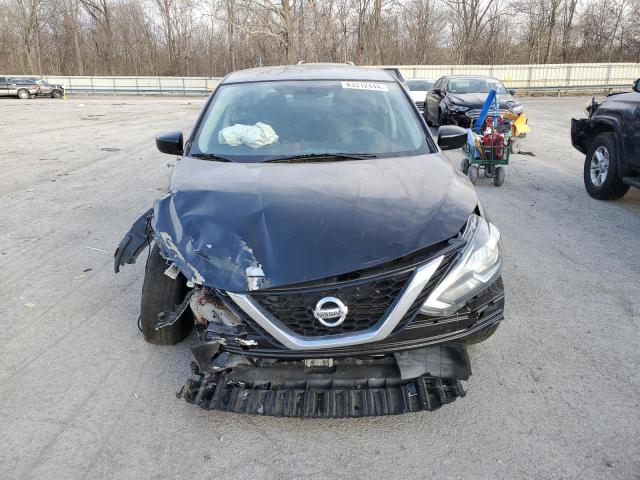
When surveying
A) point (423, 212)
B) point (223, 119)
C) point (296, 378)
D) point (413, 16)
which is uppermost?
point (413, 16)

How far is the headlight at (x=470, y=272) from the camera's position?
2416 mm

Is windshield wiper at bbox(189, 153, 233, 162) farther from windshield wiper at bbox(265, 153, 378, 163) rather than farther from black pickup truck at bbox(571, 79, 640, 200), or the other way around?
black pickup truck at bbox(571, 79, 640, 200)

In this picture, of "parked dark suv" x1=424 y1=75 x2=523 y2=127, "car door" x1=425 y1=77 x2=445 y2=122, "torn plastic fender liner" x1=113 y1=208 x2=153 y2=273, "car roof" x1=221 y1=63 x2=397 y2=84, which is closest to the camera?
"torn plastic fender liner" x1=113 y1=208 x2=153 y2=273

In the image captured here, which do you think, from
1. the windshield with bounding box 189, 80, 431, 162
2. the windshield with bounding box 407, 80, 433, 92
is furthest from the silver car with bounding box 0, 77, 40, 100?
the windshield with bounding box 189, 80, 431, 162

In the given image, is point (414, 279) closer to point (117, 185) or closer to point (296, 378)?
point (296, 378)

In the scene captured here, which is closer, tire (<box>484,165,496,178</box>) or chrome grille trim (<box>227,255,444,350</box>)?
chrome grille trim (<box>227,255,444,350</box>)

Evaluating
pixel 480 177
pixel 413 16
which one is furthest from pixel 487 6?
pixel 480 177

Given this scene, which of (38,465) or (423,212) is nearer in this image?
(38,465)

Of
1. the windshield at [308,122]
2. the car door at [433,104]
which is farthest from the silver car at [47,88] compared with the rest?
the windshield at [308,122]

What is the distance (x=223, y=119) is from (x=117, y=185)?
468 cm

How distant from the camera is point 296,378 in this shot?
2.46 m

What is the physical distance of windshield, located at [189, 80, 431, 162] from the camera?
3.62m

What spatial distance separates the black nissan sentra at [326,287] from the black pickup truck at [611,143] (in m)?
4.24

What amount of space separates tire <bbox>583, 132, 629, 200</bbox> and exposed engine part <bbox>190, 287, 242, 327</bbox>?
18.9 feet
